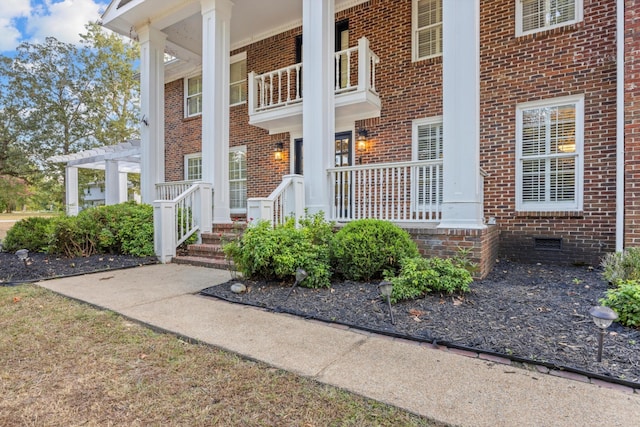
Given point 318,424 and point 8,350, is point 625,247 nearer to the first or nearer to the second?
point 318,424

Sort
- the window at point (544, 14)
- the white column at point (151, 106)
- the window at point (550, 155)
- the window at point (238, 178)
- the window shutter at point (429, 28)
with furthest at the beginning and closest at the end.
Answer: the window at point (238, 178), the white column at point (151, 106), the window shutter at point (429, 28), the window at point (544, 14), the window at point (550, 155)

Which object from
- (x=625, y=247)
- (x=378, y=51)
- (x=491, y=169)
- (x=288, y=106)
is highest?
(x=378, y=51)

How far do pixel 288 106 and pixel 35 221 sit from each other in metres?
6.56

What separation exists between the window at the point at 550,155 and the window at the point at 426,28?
7.49 ft

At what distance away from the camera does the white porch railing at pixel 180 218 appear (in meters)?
6.52

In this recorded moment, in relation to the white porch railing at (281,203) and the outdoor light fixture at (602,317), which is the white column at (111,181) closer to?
the white porch railing at (281,203)

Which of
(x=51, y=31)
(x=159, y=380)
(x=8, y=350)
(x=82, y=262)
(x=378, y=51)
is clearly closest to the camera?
(x=159, y=380)

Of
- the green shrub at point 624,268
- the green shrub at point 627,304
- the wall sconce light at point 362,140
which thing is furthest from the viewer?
the wall sconce light at point 362,140

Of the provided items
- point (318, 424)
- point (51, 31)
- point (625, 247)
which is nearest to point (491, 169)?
point (625, 247)

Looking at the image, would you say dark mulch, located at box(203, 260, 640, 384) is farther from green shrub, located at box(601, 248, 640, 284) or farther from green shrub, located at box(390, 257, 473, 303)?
green shrub, located at box(601, 248, 640, 284)

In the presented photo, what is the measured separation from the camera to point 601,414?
178cm

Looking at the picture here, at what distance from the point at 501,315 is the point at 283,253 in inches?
100

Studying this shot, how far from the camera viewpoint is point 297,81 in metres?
7.69

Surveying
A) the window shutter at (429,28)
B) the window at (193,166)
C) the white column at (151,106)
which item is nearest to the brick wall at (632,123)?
the window shutter at (429,28)
